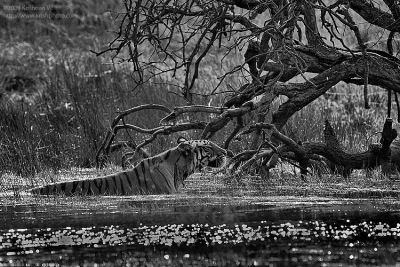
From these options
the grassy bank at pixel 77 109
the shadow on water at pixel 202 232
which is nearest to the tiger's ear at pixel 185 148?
the grassy bank at pixel 77 109

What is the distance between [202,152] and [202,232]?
275cm

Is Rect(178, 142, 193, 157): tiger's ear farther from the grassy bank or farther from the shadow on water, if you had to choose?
the shadow on water

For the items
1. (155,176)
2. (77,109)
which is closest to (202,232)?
(155,176)

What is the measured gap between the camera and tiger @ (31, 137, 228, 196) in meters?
8.48

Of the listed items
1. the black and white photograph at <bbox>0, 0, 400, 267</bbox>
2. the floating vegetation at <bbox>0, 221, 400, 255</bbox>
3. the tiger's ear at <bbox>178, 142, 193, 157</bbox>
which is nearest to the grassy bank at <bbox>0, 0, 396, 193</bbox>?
the black and white photograph at <bbox>0, 0, 400, 267</bbox>

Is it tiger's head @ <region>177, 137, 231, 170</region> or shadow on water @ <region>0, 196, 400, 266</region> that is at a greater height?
tiger's head @ <region>177, 137, 231, 170</region>

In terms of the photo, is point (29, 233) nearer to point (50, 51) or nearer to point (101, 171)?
point (101, 171)

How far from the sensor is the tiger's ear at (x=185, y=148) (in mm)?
8891

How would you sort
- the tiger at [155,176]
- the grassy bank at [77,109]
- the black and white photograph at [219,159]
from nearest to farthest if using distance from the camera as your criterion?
the black and white photograph at [219,159], the tiger at [155,176], the grassy bank at [77,109]

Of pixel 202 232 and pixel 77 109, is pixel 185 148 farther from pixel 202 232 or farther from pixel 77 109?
pixel 77 109

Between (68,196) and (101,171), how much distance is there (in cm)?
201

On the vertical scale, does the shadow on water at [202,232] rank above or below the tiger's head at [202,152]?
below

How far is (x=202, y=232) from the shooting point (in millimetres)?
6289

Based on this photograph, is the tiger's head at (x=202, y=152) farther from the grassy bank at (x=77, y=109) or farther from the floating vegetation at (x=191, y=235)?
the floating vegetation at (x=191, y=235)
